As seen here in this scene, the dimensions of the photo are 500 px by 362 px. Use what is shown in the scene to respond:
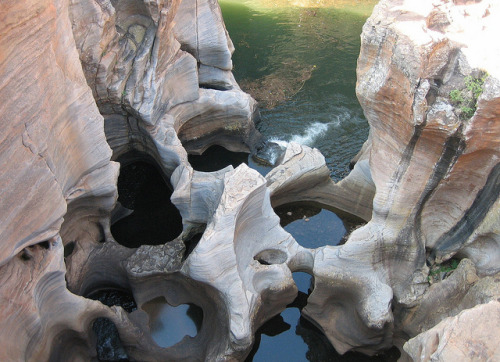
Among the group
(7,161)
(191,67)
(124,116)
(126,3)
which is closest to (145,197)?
(124,116)

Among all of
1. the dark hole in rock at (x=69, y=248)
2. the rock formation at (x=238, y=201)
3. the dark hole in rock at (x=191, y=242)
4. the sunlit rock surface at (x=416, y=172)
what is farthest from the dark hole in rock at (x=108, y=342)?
the sunlit rock surface at (x=416, y=172)

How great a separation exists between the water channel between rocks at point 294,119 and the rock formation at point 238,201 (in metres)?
0.47

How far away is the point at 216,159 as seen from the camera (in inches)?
545

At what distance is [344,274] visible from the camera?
894cm

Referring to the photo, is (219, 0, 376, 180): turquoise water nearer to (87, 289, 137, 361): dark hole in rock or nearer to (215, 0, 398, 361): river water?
(215, 0, 398, 361): river water

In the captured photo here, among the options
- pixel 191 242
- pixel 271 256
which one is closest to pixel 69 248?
pixel 191 242

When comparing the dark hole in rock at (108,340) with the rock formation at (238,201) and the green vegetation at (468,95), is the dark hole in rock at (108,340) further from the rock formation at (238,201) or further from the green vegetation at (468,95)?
the green vegetation at (468,95)

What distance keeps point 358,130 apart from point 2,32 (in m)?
10.9

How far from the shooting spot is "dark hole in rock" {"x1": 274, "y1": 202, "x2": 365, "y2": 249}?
11.2 meters

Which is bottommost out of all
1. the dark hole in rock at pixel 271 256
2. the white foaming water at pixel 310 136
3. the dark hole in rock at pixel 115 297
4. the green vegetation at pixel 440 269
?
the dark hole in rock at pixel 115 297

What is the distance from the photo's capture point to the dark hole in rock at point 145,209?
36.7ft

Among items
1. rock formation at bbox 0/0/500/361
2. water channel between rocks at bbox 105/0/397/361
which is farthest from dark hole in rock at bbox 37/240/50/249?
water channel between rocks at bbox 105/0/397/361

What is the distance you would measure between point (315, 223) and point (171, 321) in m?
4.27

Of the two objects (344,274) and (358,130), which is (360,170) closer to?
(344,274)
